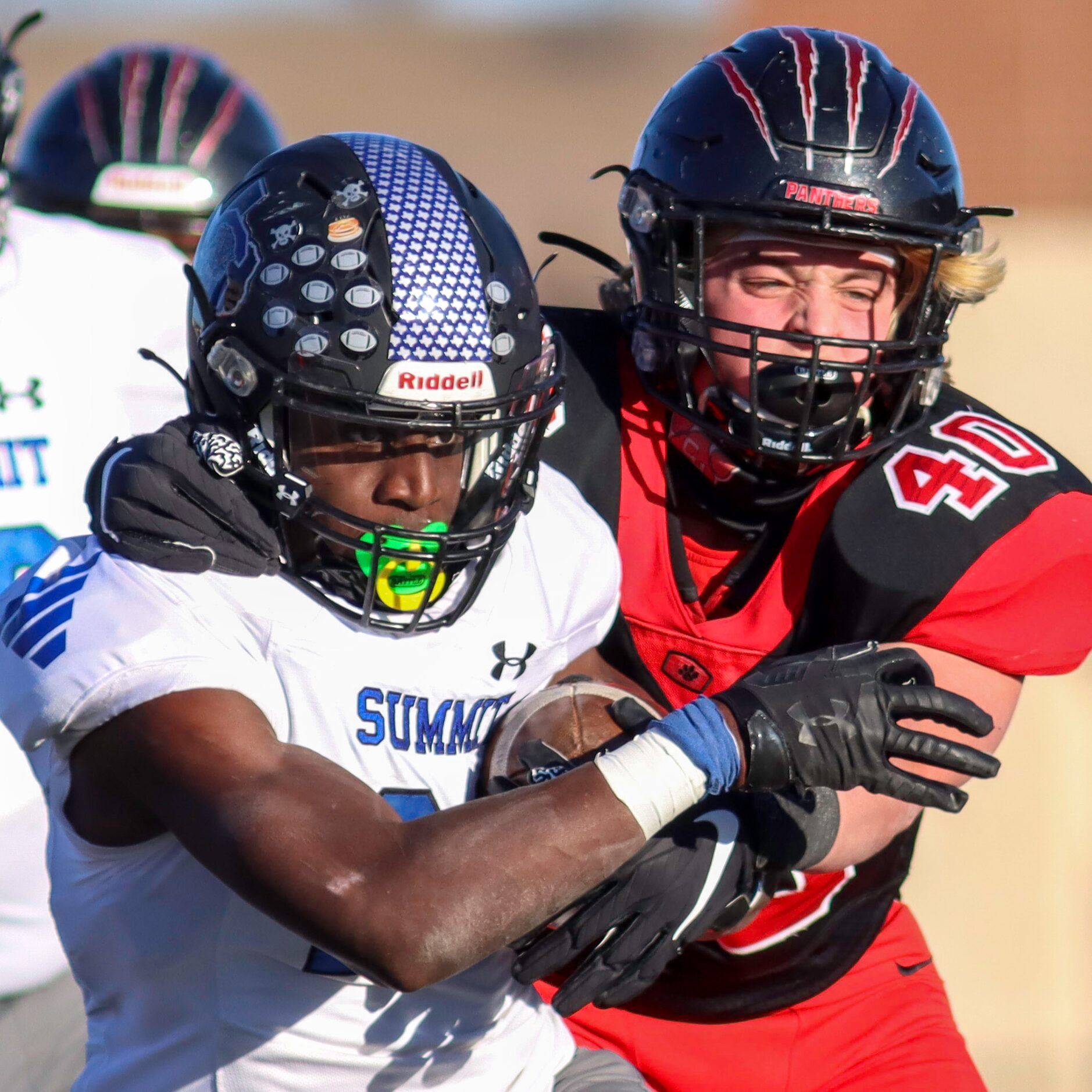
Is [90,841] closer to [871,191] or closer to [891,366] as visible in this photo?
[891,366]

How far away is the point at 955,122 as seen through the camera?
1605 centimetres

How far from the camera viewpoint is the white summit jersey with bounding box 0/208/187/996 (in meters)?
3.53

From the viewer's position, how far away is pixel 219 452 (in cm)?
220

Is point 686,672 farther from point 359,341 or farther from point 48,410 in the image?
point 48,410

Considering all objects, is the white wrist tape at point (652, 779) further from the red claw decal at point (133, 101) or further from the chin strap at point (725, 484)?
the red claw decal at point (133, 101)

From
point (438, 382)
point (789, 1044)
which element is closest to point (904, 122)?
point (438, 382)

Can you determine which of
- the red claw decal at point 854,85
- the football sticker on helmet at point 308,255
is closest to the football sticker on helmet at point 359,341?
the football sticker on helmet at point 308,255

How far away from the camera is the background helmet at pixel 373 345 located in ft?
7.25

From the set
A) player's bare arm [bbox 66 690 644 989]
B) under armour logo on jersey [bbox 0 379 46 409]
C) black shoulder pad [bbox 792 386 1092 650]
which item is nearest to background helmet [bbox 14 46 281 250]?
under armour logo on jersey [bbox 0 379 46 409]

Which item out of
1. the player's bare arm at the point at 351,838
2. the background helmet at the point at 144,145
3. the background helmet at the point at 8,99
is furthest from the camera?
the background helmet at the point at 144,145

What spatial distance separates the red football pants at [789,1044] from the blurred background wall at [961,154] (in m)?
2.27

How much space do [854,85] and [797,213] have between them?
1.06 ft

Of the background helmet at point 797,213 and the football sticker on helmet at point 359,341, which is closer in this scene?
the football sticker on helmet at point 359,341

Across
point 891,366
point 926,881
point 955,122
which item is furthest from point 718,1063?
point 955,122
